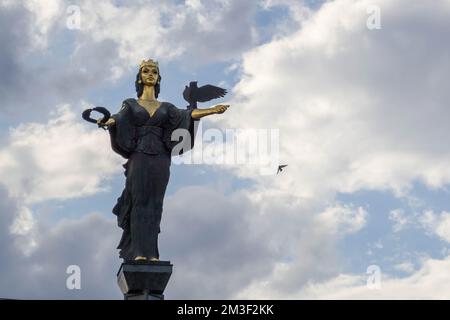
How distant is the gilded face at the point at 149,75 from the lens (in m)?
18.4

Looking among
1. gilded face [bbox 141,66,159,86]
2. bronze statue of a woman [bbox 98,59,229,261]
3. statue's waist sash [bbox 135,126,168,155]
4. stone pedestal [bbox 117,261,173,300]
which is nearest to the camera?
stone pedestal [bbox 117,261,173,300]

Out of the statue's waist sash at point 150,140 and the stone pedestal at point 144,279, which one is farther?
the statue's waist sash at point 150,140

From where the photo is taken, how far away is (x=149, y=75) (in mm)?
18438

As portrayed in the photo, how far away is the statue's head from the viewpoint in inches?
725

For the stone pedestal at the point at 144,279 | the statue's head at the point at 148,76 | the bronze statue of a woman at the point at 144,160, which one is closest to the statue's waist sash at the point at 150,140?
the bronze statue of a woman at the point at 144,160

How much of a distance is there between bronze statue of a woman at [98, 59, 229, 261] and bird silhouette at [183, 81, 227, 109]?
461 millimetres

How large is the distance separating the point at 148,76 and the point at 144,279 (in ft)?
14.0

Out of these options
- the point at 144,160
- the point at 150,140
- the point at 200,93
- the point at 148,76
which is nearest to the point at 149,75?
the point at 148,76

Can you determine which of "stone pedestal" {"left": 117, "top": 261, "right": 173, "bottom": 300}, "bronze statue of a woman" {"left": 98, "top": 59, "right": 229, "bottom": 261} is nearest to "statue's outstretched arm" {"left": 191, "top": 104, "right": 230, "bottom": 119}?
"bronze statue of a woman" {"left": 98, "top": 59, "right": 229, "bottom": 261}

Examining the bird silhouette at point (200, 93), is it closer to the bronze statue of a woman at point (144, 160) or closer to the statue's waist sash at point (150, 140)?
the bronze statue of a woman at point (144, 160)

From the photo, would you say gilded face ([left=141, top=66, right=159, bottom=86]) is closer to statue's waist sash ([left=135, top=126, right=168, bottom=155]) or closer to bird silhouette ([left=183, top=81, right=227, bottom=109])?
bird silhouette ([left=183, top=81, right=227, bottom=109])
